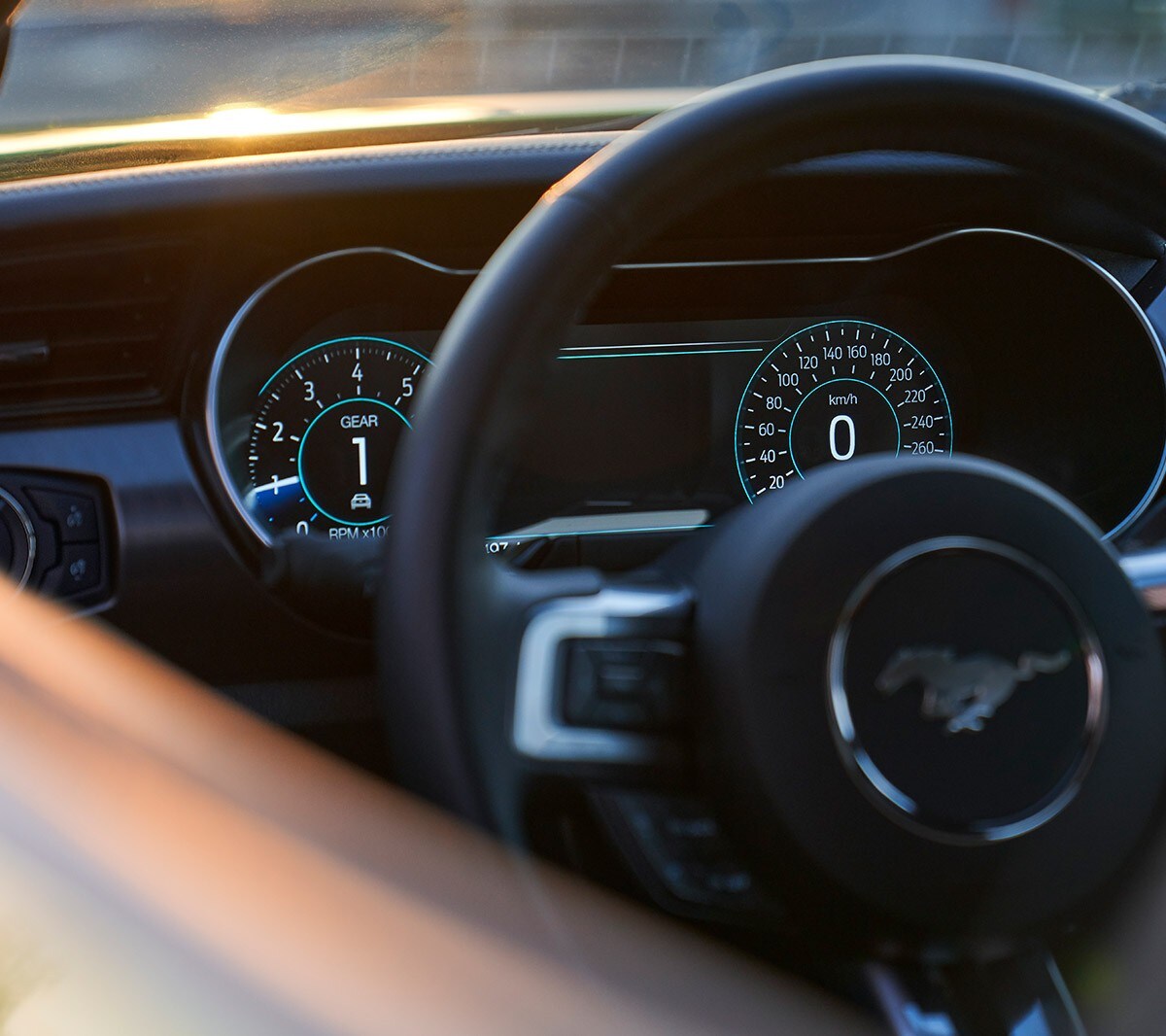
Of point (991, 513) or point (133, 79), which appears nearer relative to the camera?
point (991, 513)

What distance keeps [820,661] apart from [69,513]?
1.11 meters

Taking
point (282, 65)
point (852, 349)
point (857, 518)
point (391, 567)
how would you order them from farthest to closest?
point (852, 349), point (282, 65), point (857, 518), point (391, 567)

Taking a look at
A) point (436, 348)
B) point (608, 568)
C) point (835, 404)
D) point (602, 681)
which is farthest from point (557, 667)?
point (835, 404)

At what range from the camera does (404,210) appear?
195cm

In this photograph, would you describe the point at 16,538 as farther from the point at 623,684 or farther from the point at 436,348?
the point at 623,684

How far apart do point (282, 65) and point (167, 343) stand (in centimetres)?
46

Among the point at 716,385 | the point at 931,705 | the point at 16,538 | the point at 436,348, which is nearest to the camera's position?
the point at 931,705

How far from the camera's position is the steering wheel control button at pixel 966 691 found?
1145mm

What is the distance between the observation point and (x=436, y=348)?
1752 millimetres

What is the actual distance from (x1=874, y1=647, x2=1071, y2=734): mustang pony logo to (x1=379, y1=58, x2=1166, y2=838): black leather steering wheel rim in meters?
0.26

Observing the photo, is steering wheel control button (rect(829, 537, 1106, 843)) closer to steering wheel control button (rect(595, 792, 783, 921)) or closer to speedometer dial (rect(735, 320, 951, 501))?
steering wheel control button (rect(595, 792, 783, 921))

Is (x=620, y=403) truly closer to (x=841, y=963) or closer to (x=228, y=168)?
(x=228, y=168)

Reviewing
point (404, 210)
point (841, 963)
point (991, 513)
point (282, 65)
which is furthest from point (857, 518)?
point (282, 65)

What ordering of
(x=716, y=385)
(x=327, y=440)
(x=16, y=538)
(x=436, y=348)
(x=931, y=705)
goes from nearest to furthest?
(x=931, y=705)
(x=436, y=348)
(x=16, y=538)
(x=327, y=440)
(x=716, y=385)
